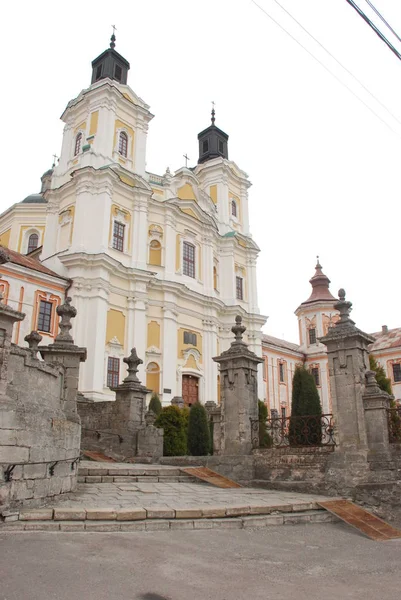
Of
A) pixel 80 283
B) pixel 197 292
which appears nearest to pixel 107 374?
pixel 80 283

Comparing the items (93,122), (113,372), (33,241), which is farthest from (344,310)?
(33,241)

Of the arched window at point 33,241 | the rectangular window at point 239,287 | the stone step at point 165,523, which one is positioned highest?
the arched window at point 33,241

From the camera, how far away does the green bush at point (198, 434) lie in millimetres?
16812

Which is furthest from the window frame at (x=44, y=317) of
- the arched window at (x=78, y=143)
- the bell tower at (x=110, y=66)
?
the bell tower at (x=110, y=66)

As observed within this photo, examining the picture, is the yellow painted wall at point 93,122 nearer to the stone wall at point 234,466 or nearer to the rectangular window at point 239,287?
the rectangular window at point 239,287

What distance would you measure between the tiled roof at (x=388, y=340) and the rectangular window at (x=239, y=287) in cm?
1519

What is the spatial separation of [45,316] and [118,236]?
745 centimetres

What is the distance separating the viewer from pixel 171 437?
17797 millimetres

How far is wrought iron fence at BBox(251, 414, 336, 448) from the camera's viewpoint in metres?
11.0

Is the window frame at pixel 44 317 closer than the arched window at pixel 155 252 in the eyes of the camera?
Yes

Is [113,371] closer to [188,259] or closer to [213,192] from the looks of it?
[188,259]

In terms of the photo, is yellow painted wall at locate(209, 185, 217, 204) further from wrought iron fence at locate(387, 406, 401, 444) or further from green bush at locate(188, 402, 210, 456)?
wrought iron fence at locate(387, 406, 401, 444)

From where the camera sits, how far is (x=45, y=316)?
28453 mm

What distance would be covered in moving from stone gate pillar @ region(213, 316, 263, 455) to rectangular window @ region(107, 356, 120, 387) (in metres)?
16.7
